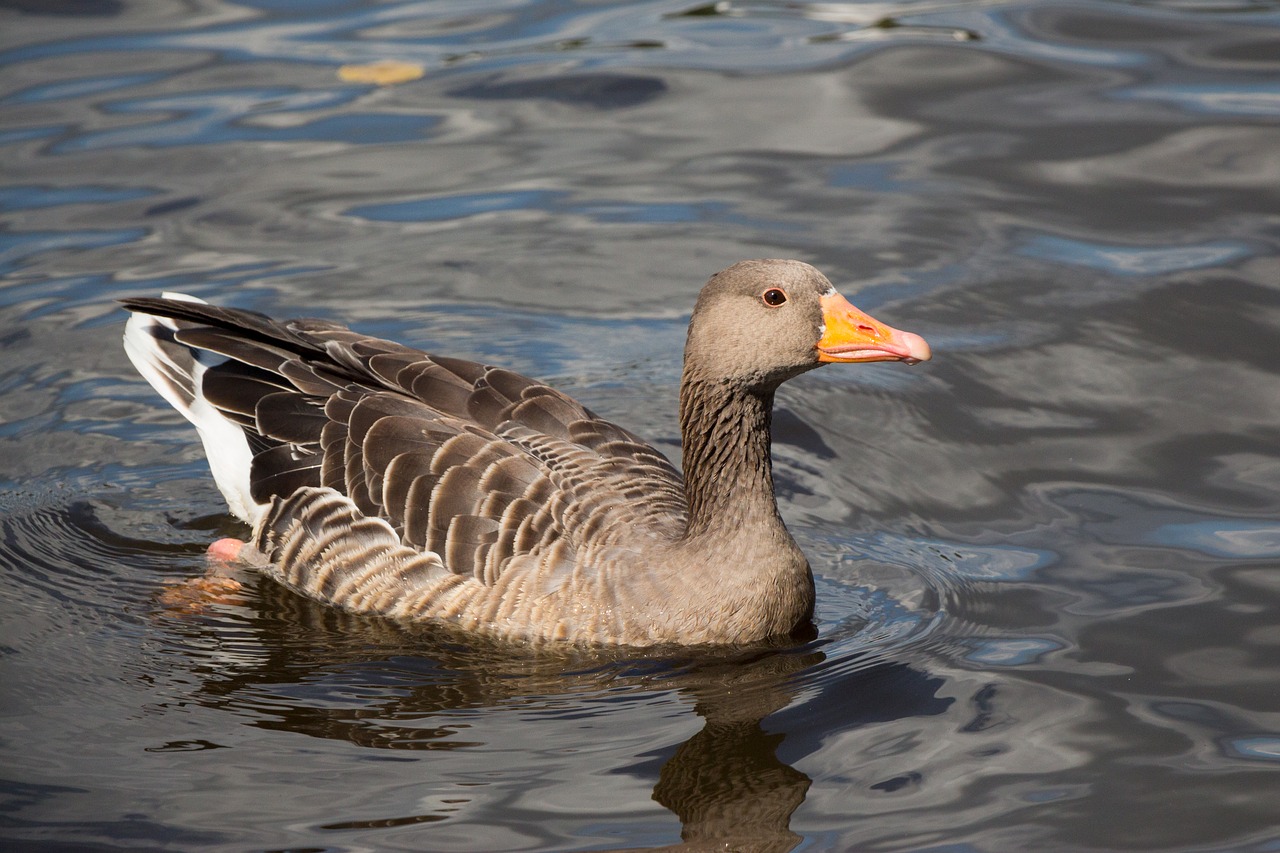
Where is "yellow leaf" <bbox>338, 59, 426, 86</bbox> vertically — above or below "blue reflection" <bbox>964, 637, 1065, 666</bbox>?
above

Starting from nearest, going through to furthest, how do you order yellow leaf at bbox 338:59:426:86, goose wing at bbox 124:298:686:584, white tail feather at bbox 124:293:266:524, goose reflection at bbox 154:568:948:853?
goose reflection at bbox 154:568:948:853 < goose wing at bbox 124:298:686:584 < white tail feather at bbox 124:293:266:524 < yellow leaf at bbox 338:59:426:86

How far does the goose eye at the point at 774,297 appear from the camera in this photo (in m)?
7.24

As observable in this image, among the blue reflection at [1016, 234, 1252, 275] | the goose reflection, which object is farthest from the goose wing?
the blue reflection at [1016, 234, 1252, 275]

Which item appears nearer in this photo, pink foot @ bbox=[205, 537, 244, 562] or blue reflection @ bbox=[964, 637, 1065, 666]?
blue reflection @ bbox=[964, 637, 1065, 666]

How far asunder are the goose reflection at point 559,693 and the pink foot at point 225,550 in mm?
652

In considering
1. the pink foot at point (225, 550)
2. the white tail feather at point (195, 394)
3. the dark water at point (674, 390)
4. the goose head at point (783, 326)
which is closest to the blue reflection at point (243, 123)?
the dark water at point (674, 390)

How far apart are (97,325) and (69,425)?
154cm

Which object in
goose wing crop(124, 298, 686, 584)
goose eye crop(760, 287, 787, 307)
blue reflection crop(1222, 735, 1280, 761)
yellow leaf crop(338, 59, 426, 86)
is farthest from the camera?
yellow leaf crop(338, 59, 426, 86)

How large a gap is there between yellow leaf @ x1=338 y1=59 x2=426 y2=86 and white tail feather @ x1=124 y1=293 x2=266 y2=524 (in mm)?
6840

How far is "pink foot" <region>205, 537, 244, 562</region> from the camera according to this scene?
8.62m

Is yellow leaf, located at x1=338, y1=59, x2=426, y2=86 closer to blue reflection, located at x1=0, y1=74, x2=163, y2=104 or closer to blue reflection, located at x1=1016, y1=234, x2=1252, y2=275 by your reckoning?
blue reflection, located at x1=0, y1=74, x2=163, y2=104

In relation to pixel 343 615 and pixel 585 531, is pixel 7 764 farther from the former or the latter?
pixel 585 531

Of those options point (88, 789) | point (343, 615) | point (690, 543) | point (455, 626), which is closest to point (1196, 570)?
point (690, 543)

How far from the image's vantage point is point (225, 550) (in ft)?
28.3
